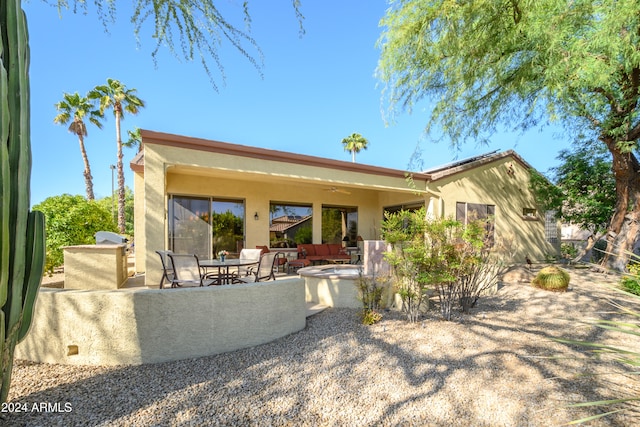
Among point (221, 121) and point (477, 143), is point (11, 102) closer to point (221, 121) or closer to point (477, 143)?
point (221, 121)

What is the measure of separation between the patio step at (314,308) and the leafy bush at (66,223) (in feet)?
22.6

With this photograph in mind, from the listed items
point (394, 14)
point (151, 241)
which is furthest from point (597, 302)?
point (151, 241)

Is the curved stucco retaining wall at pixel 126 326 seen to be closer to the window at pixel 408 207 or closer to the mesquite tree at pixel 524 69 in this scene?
the mesquite tree at pixel 524 69

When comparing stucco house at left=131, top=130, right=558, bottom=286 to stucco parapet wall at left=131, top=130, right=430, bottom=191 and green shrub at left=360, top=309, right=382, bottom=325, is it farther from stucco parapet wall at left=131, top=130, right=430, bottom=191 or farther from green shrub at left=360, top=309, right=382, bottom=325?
green shrub at left=360, top=309, right=382, bottom=325

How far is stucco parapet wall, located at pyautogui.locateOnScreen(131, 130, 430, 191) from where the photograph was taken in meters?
6.48

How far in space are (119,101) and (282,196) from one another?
44.0 ft

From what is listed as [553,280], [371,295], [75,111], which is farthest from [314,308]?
[75,111]

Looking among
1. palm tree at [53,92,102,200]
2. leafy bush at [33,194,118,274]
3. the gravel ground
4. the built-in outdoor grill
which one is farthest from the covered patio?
palm tree at [53,92,102,200]

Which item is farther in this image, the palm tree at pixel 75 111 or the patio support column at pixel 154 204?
the palm tree at pixel 75 111

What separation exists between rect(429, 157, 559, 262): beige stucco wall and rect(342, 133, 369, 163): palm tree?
1702 cm

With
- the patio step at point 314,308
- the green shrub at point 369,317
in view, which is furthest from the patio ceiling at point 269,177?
the green shrub at point 369,317

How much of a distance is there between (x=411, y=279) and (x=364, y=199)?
9.00 meters

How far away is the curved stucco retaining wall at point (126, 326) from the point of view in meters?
3.41

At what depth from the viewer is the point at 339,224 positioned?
43.4 feet
